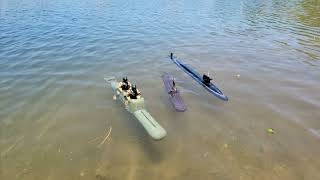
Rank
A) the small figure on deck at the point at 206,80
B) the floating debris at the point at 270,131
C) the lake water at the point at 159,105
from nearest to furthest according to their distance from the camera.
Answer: the lake water at the point at 159,105
the floating debris at the point at 270,131
the small figure on deck at the point at 206,80

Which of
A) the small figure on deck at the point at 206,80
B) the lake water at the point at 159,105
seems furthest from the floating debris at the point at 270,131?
the small figure on deck at the point at 206,80

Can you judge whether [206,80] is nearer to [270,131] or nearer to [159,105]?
[159,105]

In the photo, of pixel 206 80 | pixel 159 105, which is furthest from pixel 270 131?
pixel 159 105

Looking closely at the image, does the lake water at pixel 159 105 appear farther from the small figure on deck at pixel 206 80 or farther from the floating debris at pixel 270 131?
the small figure on deck at pixel 206 80

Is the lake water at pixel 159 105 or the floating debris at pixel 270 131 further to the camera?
the floating debris at pixel 270 131

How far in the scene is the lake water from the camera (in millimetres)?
10375

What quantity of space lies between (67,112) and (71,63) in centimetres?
732

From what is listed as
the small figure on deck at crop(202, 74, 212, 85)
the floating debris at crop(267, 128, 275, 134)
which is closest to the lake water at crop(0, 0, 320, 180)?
the floating debris at crop(267, 128, 275, 134)

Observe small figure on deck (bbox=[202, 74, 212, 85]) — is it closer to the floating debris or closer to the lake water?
the lake water

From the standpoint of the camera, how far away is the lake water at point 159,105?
10.4 m

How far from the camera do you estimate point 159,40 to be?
2670 cm

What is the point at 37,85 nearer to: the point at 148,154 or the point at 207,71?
the point at 148,154

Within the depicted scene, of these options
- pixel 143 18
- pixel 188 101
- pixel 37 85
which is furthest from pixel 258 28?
pixel 37 85

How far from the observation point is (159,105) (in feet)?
47.4
